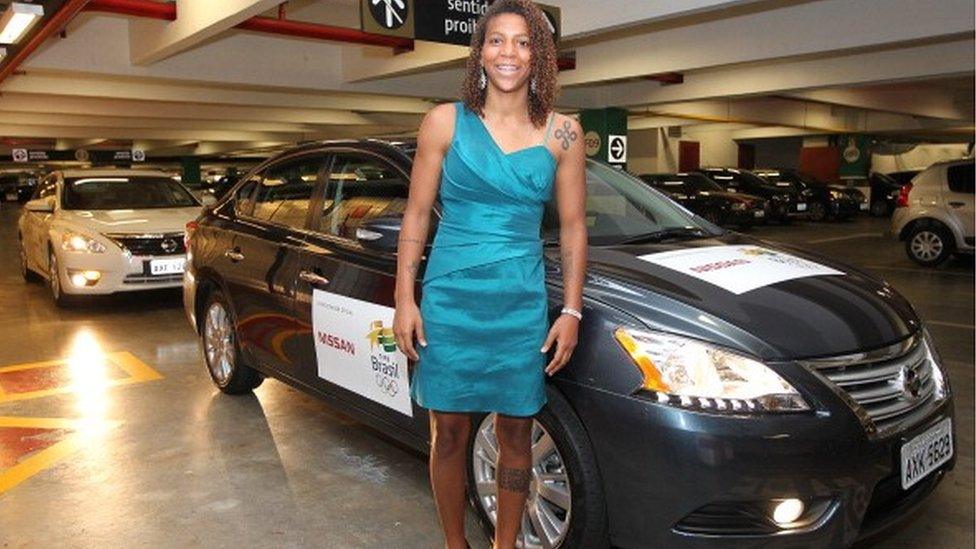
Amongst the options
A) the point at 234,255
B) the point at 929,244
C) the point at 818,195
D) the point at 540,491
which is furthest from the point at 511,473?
the point at 818,195

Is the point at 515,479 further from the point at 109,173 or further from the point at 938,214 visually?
the point at 938,214

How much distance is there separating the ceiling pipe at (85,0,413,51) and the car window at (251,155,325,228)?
383cm

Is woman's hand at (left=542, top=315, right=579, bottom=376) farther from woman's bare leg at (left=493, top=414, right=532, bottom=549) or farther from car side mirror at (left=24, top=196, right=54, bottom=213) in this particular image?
car side mirror at (left=24, top=196, right=54, bottom=213)

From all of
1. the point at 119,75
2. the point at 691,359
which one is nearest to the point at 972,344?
the point at 691,359

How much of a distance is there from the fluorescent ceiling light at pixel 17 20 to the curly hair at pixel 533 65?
19.5 ft

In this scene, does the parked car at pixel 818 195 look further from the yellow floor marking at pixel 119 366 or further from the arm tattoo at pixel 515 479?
the arm tattoo at pixel 515 479

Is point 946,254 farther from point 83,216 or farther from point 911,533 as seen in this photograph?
point 83,216

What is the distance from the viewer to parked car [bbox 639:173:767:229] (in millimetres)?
15734

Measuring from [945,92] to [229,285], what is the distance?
795 inches

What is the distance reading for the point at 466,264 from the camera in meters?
2.05

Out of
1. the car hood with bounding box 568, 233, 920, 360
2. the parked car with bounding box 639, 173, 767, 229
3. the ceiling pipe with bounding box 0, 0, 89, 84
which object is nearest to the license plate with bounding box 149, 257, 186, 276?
the ceiling pipe with bounding box 0, 0, 89, 84

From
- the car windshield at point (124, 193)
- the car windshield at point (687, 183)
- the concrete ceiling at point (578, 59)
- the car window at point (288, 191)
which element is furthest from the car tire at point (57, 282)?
the car windshield at point (687, 183)

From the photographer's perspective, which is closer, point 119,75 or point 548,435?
point 548,435

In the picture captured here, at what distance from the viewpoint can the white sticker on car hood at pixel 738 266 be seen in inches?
98.3
